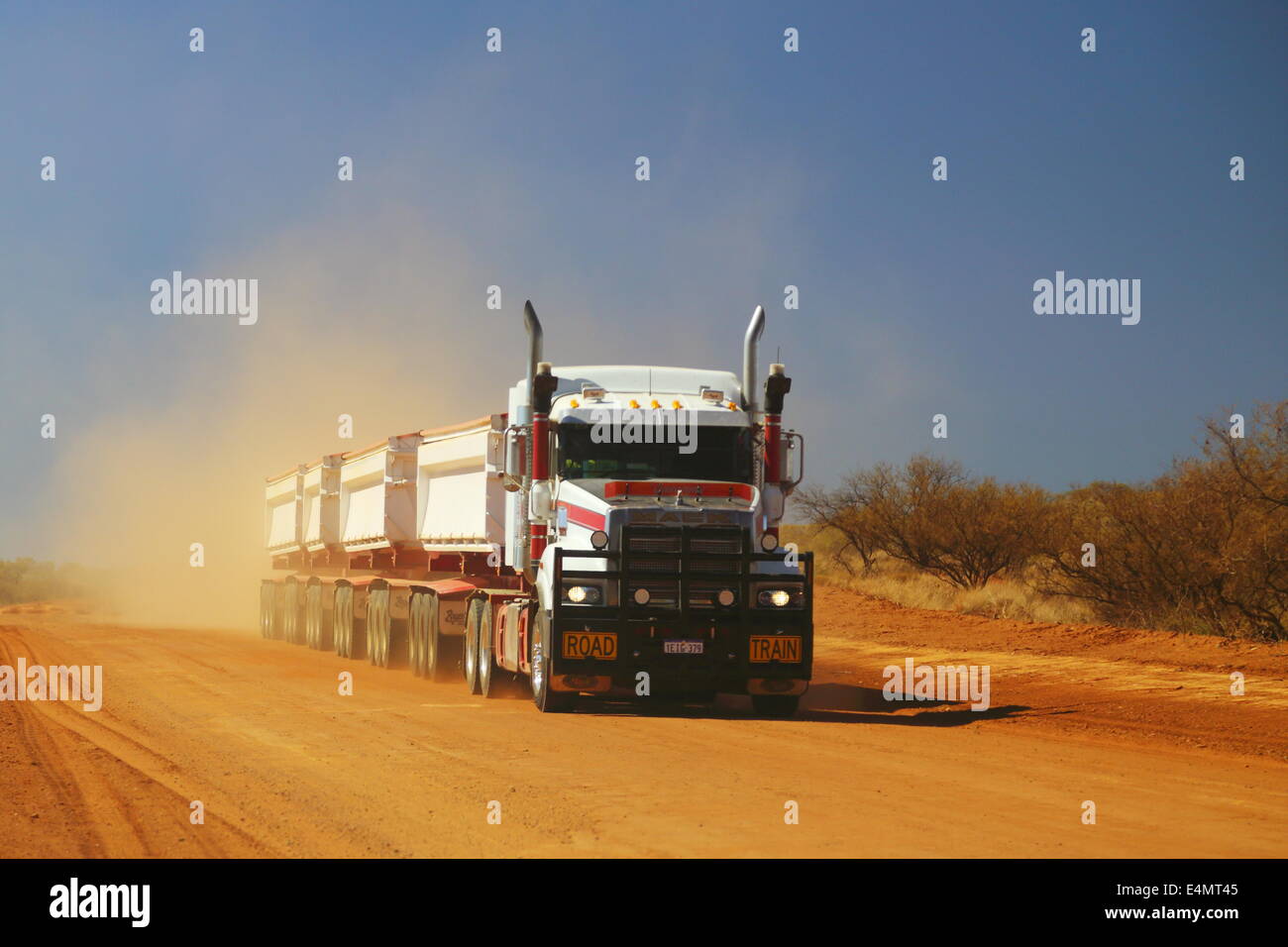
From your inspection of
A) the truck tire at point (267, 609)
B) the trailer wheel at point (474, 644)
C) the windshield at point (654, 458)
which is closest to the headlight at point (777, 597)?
the windshield at point (654, 458)

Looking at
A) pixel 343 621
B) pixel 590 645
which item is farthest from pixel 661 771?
pixel 343 621

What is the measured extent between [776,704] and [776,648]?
981 mm

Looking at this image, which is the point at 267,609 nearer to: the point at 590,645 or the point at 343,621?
the point at 343,621

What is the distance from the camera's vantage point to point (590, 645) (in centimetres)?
1513

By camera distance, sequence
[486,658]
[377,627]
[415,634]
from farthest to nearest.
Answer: [377,627], [415,634], [486,658]

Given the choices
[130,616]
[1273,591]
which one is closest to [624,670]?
[1273,591]

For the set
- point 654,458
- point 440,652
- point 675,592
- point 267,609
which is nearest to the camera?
point 675,592

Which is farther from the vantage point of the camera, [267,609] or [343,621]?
[267,609]

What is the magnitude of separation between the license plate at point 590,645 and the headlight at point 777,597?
66.5 inches

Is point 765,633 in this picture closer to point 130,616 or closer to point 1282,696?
point 1282,696

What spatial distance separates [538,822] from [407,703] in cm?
895

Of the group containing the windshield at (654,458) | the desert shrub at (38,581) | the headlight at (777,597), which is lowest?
the desert shrub at (38,581)

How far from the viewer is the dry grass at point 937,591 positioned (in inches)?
1162

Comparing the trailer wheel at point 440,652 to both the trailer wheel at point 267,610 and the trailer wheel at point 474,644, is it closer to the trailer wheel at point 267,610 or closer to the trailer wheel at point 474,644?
the trailer wheel at point 474,644
